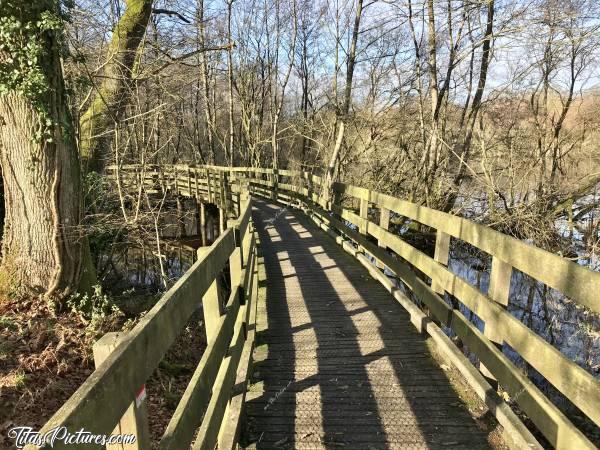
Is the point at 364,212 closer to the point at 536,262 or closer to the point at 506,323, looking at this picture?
the point at 506,323

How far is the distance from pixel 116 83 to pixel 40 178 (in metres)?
4.45

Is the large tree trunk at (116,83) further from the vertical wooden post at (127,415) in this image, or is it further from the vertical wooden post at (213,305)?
the vertical wooden post at (127,415)

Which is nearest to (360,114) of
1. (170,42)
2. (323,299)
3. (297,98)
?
(170,42)

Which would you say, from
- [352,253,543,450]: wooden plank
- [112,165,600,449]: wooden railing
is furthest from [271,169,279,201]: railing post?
[352,253,543,450]: wooden plank

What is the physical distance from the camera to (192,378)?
2320 mm

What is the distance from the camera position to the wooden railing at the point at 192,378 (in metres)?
1.24

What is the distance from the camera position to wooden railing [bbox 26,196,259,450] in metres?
1.24

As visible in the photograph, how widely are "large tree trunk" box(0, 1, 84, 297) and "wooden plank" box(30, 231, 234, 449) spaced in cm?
508

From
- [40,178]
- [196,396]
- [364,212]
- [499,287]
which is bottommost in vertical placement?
[196,396]

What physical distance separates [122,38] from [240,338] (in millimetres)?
8667

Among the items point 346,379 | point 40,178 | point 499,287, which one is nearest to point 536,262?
point 499,287

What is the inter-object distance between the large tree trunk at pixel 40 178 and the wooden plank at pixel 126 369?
200 inches

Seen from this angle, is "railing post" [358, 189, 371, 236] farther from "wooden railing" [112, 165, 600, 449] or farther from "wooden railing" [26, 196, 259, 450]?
"wooden railing" [26, 196, 259, 450]

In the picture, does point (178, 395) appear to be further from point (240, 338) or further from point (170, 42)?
point (170, 42)
